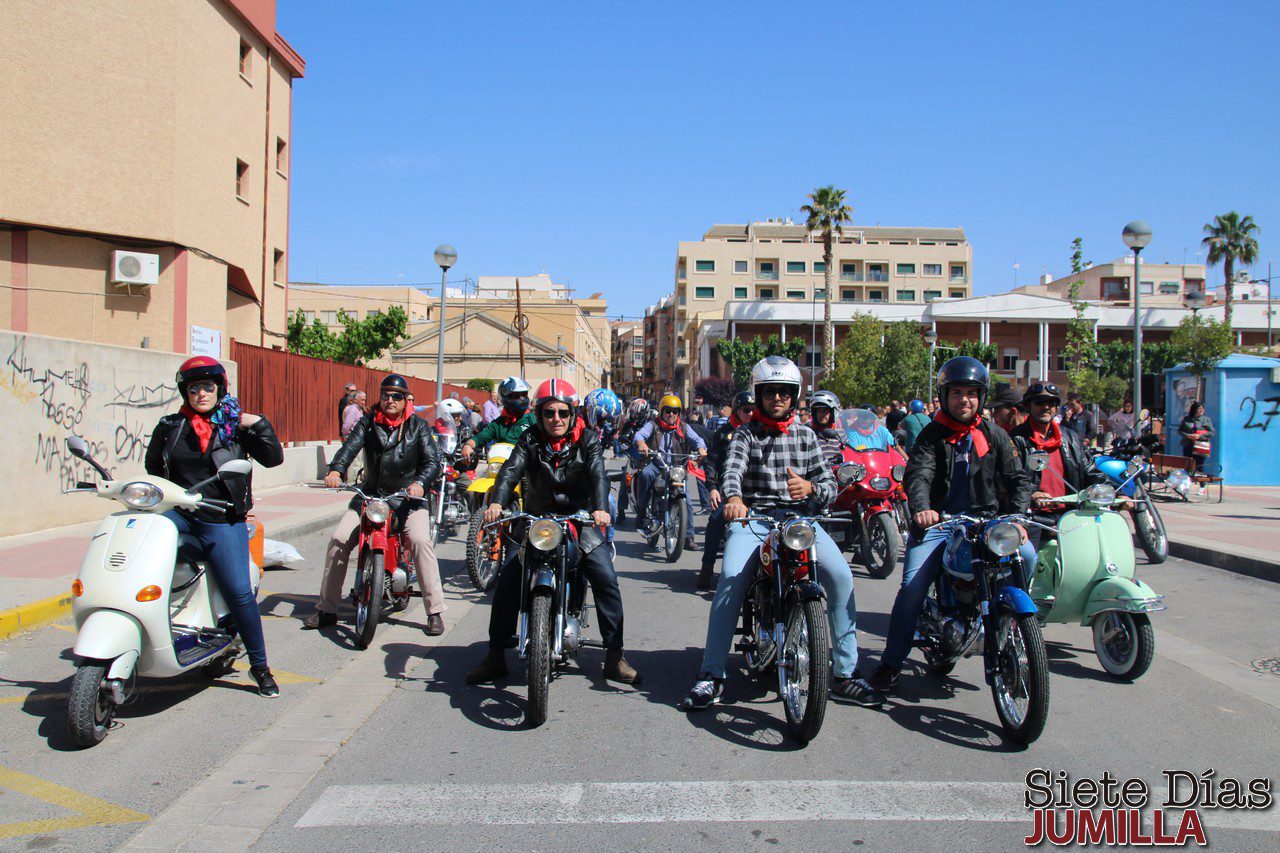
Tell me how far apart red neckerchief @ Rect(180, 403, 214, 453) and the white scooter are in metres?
0.31

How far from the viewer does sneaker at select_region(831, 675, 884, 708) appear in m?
5.32

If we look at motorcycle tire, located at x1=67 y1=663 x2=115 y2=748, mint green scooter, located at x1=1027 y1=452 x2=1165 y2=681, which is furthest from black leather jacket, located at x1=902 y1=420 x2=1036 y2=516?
motorcycle tire, located at x1=67 y1=663 x2=115 y2=748

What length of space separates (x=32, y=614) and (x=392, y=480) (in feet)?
8.71

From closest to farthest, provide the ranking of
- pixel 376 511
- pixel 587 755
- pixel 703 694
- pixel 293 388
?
pixel 587 755 < pixel 703 694 < pixel 376 511 < pixel 293 388

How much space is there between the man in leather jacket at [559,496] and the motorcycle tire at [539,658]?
592mm

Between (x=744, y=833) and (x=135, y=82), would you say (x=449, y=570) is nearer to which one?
(x=744, y=833)

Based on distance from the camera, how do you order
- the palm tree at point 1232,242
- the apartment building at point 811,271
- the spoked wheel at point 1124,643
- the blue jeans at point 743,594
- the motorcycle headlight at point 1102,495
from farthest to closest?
the apartment building at point 811,271
the palm tree at point 1232,242
the motorcycle headlight at point 1102,495
the spoked wheel at point 1124,643
the blue jeans at point 743,594

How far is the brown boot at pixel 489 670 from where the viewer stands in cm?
568

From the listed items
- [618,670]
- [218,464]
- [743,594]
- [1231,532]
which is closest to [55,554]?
[218,464]

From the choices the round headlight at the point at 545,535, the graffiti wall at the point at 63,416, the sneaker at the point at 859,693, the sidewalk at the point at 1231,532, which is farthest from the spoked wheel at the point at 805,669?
the graffiti wall at the point at 63,416

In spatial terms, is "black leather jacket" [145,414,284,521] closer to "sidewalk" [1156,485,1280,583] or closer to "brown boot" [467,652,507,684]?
"brown boot" [467,652,507,684]

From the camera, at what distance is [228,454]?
542 centimetres

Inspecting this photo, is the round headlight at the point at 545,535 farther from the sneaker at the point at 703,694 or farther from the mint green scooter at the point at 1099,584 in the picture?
the mint green scooter at the point at 1099,584

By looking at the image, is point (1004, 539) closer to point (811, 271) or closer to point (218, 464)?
point (218, 464)
